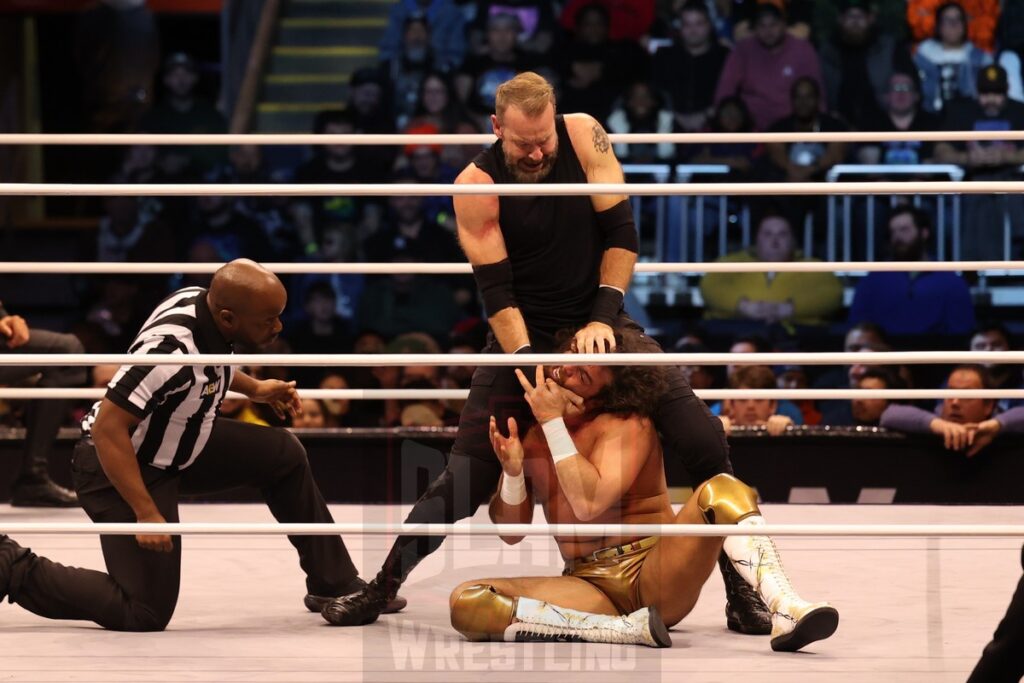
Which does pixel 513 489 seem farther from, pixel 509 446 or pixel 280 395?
pixel 280 395

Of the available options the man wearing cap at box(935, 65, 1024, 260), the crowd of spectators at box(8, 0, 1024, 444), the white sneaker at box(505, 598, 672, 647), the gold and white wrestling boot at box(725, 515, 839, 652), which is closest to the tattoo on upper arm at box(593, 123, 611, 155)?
the gold and white wrestling boot at box(725, 515, 839, 652)

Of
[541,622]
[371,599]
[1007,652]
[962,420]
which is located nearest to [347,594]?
[371,599]

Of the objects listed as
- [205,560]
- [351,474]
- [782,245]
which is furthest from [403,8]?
[205,560]

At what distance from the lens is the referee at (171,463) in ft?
8.17

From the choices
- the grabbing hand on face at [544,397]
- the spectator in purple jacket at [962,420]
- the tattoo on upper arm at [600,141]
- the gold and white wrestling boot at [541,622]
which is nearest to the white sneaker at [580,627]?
the gold and white wrestling boot at [541,622]

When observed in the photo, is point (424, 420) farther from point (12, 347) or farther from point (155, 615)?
point (155, 615)

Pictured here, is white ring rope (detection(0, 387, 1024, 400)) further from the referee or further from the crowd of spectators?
the crowd of spectators

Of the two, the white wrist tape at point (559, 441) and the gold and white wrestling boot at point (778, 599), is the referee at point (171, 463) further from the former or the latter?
the gold and white wrestling boot at point (778, 599)

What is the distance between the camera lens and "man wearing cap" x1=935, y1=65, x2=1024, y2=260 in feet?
18.0

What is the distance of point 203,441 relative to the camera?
2711mm

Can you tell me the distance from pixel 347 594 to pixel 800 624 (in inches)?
35.3

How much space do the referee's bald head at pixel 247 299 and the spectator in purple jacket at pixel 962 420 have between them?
2.00 m

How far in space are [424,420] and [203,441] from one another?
6.23ft

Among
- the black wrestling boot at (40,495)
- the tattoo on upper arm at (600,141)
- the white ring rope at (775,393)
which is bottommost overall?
the black wrestling boot at (40,495)
